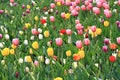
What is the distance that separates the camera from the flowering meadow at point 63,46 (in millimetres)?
3738

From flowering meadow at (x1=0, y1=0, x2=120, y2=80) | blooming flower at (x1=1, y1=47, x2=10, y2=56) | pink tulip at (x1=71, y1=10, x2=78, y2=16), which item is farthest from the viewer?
pink tulip at (x1=71, y1=10, x2=78, y2=16)

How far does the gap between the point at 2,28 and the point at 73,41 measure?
4.37ft

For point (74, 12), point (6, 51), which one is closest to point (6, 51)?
point (6, 51)

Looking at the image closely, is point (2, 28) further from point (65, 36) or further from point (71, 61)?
point (71, 61)

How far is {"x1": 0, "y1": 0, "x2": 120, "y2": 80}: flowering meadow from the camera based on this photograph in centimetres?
374

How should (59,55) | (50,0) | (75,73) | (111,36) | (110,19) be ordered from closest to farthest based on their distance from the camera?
(75,73)
(59,55)
(111,36)
(110,19)
(50,0)

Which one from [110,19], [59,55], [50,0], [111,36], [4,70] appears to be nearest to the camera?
[4,70]

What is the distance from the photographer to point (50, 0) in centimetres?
720

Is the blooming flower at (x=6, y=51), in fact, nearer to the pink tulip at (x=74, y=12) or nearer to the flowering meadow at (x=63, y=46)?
the flowering meadow at (x=63, y=46)

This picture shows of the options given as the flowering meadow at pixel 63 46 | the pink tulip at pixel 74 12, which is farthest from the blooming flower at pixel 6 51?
the pink tulip at pixel 74 12

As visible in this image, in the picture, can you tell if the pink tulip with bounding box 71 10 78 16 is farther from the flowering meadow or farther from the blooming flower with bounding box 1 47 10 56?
the blooming flower with bounding box 1 47 10 56

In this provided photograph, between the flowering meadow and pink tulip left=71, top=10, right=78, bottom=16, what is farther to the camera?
pink tulip left=71, top=10, right=78, bottom=16

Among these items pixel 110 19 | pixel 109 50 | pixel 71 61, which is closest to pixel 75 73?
pixel 71 61

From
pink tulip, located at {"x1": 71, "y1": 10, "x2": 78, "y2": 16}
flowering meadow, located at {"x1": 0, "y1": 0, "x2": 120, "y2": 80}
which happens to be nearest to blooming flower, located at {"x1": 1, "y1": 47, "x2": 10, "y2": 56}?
flowering meadow, located at {"x1": 0, "y1": 0, "x2": 120, "y2": 80}
